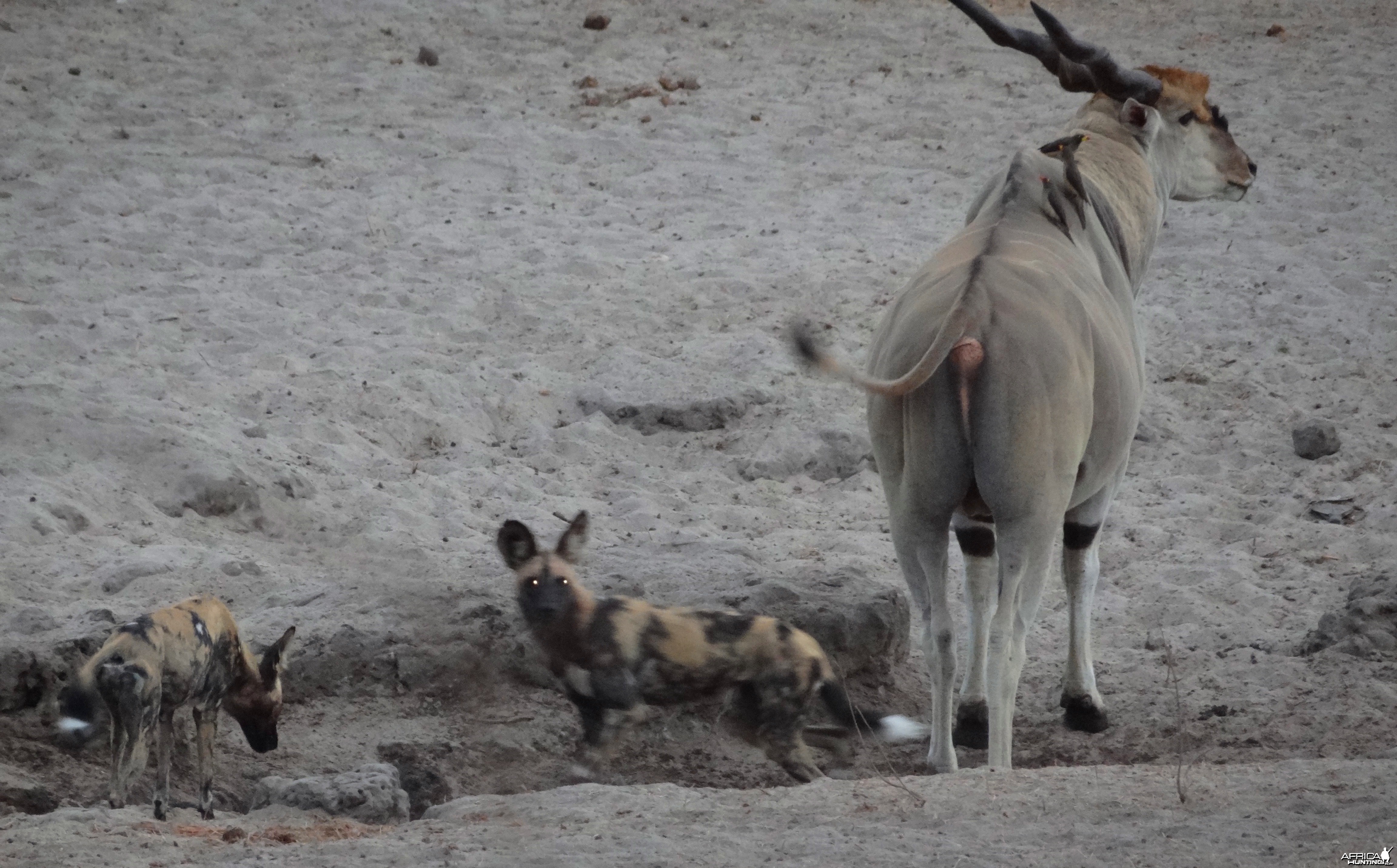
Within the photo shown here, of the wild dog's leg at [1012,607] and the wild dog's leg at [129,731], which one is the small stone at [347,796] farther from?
the wild dog's leg at [1012,607]

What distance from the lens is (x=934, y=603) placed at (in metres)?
5.43

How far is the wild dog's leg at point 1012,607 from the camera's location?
5.13 metres

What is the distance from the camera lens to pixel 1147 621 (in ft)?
24.3

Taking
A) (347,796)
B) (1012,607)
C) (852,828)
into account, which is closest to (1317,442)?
(1012,607)

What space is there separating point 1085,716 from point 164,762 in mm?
3403

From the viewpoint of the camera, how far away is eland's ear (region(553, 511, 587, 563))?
5.88 meters

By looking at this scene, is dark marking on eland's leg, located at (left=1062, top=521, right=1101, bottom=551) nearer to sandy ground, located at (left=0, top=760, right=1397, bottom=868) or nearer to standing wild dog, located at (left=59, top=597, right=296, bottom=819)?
sandy ground, located at (left=0, top=760, right=1397, bottom=868)

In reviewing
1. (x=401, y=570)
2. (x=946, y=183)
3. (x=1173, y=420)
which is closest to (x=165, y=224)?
(x=401, y=570)

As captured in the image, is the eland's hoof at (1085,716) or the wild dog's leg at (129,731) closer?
the wild dog's leg at (129,731)

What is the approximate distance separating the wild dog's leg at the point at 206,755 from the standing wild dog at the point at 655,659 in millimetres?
1155

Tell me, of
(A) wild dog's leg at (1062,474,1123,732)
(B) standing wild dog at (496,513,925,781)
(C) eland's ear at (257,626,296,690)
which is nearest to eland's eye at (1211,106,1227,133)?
(A) wild dog's leg at (1062,474,1123,732)

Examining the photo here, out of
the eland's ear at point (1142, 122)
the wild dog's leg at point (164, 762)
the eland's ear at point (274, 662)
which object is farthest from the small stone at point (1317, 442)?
the wild dog's leg at point (164, 762)

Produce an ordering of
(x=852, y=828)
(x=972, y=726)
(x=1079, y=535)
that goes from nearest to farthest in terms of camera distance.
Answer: (x=852, y=828) < (x=972, y=726) < (x=1079, y=535)

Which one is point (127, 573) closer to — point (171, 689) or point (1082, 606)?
point (171, 689)
